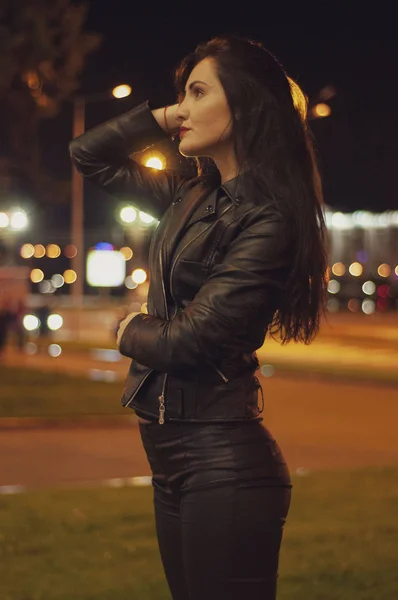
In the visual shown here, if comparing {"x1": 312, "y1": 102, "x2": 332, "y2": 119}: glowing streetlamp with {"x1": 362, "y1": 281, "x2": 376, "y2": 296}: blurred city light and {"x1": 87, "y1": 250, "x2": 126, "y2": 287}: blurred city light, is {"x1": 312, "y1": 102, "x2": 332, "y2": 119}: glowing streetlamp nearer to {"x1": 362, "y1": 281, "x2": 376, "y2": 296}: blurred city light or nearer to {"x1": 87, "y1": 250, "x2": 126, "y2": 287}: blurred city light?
{"x1": 87, "y1": 250, "x2": 126, "y2": 287}: blurred city light

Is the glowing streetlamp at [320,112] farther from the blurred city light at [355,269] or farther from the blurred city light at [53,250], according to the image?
the blurred city light at [355,269]

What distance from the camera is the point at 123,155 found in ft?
10.7

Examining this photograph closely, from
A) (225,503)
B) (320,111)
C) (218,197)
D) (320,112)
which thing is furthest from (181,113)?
(320,111)

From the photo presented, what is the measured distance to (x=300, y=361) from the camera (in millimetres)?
27219

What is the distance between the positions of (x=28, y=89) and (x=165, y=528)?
16.8 metres

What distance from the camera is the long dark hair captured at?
2.81 meters

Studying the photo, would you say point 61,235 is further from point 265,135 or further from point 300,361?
point 265,135

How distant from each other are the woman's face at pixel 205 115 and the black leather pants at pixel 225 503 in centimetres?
66

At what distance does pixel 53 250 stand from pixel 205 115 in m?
103

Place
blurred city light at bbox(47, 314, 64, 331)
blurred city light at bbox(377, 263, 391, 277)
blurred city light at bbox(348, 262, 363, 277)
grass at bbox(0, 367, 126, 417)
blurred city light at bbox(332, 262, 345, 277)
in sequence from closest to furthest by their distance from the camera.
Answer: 1. grass at bbox(0, 367, 126, 417)
2. blurred city light at bbox(47, 314, 64, 331)
3. blurred city light at bbox(332, 262, 345, 277)
4. blurred city light at bbox(377, 263, 391, 277)
5. blurred city light at bbox(348, 262, 363, 277)

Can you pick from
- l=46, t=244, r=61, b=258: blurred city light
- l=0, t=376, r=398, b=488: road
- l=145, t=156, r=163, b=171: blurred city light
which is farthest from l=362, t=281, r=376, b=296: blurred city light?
l=145, t=156, r=163, b=171: blurred city light

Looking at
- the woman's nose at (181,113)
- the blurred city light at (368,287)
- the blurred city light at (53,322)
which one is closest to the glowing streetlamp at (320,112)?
the woman's nose at (181,113)

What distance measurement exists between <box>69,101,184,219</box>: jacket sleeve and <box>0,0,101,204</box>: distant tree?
560 inches

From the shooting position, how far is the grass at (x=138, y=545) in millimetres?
6434
